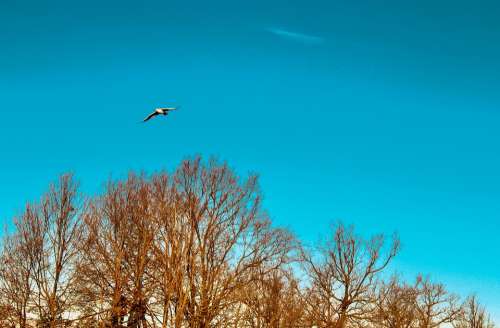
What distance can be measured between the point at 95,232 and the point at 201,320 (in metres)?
8.78

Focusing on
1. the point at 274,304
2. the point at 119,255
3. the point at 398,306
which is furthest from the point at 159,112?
the point at 398,306

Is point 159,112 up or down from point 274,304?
up

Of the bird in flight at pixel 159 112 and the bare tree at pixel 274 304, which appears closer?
the bird in flight at pixel 159 112

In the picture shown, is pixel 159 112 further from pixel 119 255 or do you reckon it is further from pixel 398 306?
pixel 398 306

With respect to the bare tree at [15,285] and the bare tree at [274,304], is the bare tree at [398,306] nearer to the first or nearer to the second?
the bare tree at [274,304]

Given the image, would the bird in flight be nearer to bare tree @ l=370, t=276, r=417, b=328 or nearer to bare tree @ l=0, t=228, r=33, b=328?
bare tree @ l=0, t=228, r=33, b=328

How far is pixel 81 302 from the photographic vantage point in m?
25.7

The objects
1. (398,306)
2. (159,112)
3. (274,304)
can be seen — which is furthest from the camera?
(398,306)

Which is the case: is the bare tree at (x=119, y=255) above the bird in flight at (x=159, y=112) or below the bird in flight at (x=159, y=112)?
below

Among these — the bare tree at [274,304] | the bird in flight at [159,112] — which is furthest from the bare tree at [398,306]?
the bird in flight at [159,112]

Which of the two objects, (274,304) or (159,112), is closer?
(159,112)

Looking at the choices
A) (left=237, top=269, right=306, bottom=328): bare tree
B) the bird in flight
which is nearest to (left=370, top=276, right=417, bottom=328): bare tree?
(left=237, top=269, right=306, bottom=328): bare tree

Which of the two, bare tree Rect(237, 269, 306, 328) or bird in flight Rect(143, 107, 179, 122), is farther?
bare tree Rect(237, 269, 306, 328)

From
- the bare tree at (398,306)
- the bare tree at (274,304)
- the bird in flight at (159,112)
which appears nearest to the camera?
the bird in flight at (159,112)
